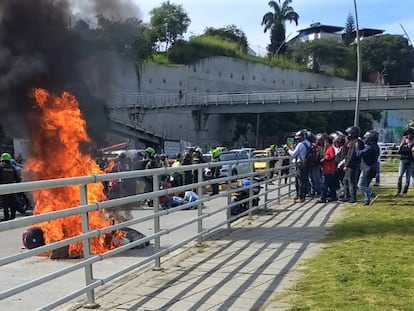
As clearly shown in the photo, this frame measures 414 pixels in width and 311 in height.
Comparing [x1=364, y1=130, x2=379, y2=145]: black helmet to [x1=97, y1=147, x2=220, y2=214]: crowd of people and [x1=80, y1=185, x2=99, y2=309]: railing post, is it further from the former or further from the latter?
[x1=80, y1=185, x2=99, y2=309]: railing post

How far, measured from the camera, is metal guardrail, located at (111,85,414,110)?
53.2 meters

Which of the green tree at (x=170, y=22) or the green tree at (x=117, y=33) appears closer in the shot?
the green tree at (x=117, y=33)

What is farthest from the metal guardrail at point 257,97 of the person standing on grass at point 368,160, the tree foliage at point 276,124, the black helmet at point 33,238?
the black helmet at point 33,238

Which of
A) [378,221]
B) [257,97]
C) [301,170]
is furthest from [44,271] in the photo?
[257,97]

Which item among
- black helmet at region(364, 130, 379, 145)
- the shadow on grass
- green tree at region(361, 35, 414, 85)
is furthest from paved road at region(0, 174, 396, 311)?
green tree at region(361, 35, 414, 85)

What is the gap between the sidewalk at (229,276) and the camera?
189 inches

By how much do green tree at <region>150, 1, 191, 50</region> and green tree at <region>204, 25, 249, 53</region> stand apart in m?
16.8

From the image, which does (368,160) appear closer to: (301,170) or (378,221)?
(301,170)

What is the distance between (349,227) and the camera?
8609 mm

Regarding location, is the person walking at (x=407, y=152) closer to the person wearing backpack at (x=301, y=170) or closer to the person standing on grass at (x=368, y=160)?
the person standing on grass at (x=368, y=160)

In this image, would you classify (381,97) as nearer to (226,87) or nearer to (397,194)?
(226,87)

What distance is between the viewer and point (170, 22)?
191 feet

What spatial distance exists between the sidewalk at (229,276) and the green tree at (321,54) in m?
86.0

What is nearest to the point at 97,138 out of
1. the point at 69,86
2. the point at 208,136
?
the point at 69,86
